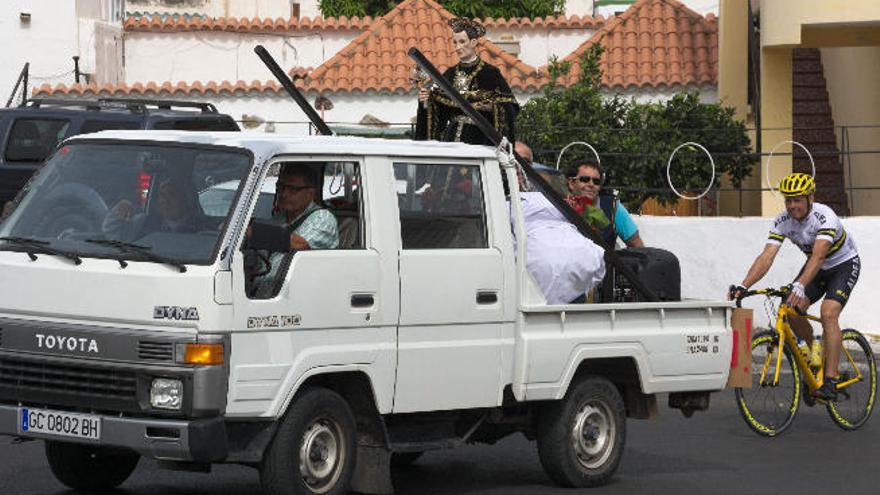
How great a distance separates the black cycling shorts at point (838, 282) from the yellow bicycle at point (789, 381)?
0.85 feet

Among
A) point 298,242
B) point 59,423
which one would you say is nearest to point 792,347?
point 298,242

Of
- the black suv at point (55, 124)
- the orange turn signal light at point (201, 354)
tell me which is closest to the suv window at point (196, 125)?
the black suv at point (55, 124)

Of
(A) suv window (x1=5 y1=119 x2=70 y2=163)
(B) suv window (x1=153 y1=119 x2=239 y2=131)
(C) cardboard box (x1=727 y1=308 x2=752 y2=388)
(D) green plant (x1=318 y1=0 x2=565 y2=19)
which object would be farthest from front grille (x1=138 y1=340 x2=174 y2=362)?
(D) green plant (x1=318 y1=0 x2=565 y2=19)

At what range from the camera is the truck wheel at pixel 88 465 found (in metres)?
11.0

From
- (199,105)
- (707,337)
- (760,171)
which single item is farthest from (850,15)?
(707,337)

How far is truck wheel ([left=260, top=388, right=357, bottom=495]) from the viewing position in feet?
32.7

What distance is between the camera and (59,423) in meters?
9.89

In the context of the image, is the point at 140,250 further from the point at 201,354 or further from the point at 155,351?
the point at 201,354

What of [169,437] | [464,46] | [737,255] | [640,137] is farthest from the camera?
[640,137]

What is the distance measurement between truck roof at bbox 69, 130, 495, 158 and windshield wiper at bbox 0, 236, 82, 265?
66cm

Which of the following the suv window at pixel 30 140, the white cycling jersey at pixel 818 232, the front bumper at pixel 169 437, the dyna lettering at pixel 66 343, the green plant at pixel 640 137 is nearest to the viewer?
the front bumper at pixel 169 437

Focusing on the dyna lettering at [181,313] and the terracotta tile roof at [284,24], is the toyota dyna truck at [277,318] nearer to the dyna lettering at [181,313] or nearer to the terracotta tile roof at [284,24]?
the dyna lettering at [181,313]

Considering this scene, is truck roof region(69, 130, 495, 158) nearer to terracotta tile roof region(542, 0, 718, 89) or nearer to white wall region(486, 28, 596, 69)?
terracotta tile roof region(542, 0, 718, 89)

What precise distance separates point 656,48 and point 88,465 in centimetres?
2430
